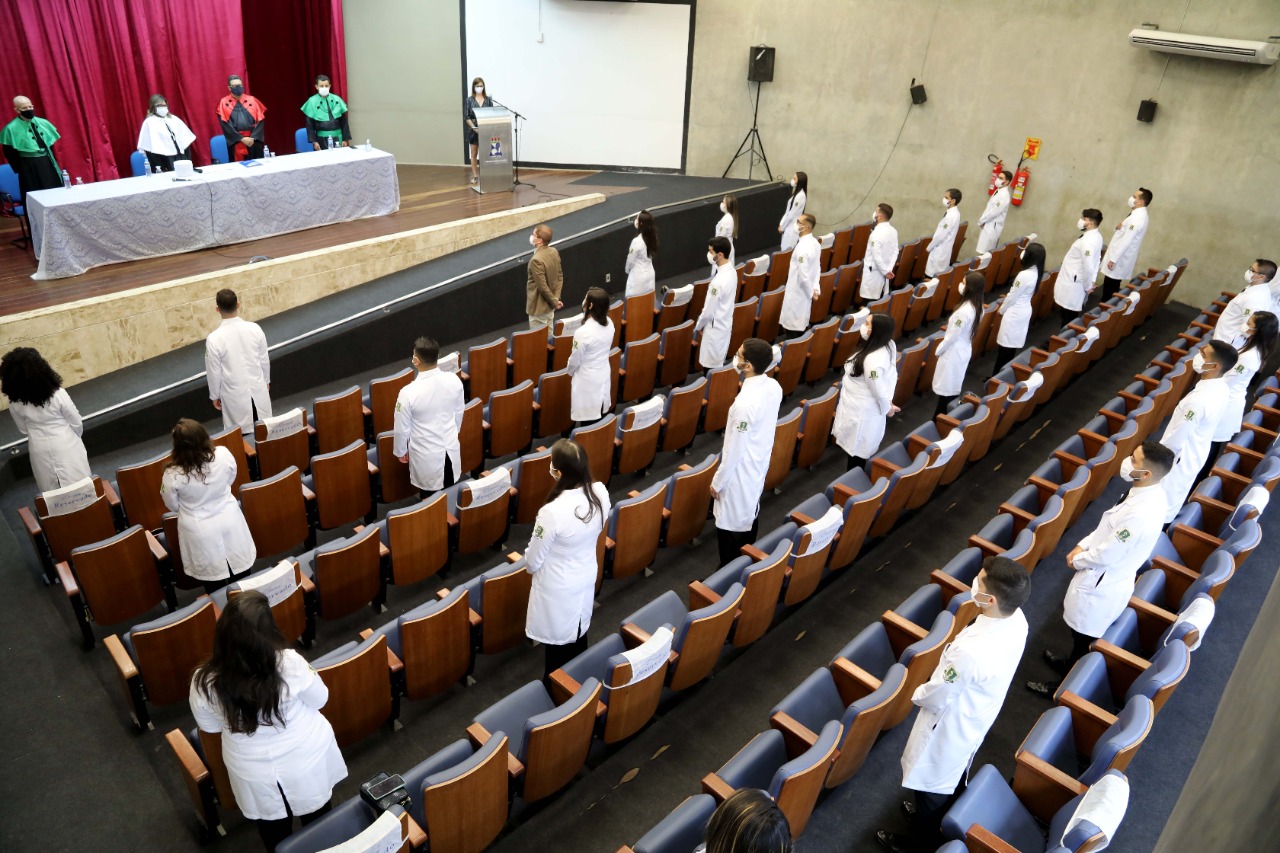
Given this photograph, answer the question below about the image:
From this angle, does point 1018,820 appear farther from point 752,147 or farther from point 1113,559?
point 752,147

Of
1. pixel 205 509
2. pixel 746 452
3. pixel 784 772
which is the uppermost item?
pixel 746 452

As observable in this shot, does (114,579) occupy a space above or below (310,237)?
below

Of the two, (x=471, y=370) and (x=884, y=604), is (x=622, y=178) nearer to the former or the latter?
(x=471, y=370)

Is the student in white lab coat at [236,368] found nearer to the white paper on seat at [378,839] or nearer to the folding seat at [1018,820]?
the white paper on seat at [378,839]

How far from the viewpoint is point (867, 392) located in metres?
5.61

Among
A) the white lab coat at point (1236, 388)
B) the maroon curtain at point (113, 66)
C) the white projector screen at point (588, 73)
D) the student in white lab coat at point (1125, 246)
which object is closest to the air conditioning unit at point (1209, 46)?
the student in white lab coat at point (1125, 246)

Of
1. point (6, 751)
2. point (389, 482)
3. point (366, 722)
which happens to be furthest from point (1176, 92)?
point (6, 751)

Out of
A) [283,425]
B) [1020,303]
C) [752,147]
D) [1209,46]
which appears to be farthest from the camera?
[752,147]

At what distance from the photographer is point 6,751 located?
3865 mm

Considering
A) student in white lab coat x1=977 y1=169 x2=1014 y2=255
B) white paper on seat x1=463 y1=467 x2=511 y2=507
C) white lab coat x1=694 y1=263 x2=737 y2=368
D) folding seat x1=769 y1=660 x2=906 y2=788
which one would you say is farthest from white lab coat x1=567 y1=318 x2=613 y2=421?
student in white lab coat x1=977 y1=169 x2=1014 y2=255

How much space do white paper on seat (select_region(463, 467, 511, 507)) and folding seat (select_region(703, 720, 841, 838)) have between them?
2148mm

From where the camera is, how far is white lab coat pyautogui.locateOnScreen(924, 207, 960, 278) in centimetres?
934

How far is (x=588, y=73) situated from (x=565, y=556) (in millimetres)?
10338

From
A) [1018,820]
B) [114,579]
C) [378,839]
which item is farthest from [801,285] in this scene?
[378,839]
